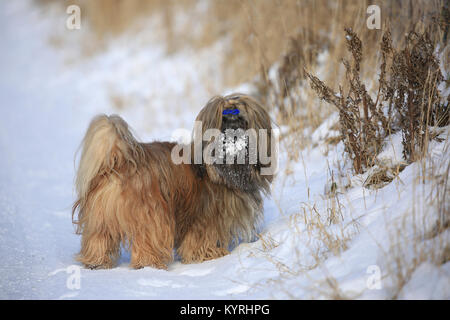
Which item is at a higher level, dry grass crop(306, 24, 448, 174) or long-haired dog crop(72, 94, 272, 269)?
dry grass crop(306, 24, 448, 174)

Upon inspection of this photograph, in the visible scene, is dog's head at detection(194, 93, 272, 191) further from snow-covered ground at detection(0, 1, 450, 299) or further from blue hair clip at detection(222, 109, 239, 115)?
snow-covered ground at detection(0, 1, 450, 299)

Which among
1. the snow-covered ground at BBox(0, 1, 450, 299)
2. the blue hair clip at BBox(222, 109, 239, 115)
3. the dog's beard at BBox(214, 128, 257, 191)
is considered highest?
the blue hair clip at BBox(222, 109, 239, 115)

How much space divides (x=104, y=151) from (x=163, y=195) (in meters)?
0.59

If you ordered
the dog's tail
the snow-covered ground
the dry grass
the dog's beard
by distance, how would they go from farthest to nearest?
the dry grass → the dog's beard → the dog's tail → the snow-covered ground

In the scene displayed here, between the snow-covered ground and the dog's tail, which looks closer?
the snow-covered ground

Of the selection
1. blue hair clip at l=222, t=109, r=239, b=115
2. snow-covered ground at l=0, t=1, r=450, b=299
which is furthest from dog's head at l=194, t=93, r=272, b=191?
snow-covered ground at l=0, t=1, r=450, b=299

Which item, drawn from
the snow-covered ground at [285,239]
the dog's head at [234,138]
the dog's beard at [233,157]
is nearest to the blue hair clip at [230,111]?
the dog's head at [234,138]

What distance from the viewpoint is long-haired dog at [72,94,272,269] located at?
3146mm

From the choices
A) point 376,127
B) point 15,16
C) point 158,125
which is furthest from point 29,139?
point 15,16

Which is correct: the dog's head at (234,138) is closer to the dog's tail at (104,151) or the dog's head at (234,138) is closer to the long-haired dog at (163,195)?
the long-haired dog at (163,195)

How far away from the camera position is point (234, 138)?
10.8ft

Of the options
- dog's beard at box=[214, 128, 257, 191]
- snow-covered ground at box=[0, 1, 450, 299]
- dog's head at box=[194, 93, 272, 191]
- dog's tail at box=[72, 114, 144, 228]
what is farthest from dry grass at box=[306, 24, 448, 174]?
dog's tail at box=[72, 114, 144, 228]

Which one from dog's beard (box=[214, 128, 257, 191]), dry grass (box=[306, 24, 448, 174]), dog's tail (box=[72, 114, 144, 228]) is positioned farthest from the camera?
dry grass (box=[306, 24, 448, 174])

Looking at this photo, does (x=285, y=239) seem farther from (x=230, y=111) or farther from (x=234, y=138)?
(x=230, y=111)
